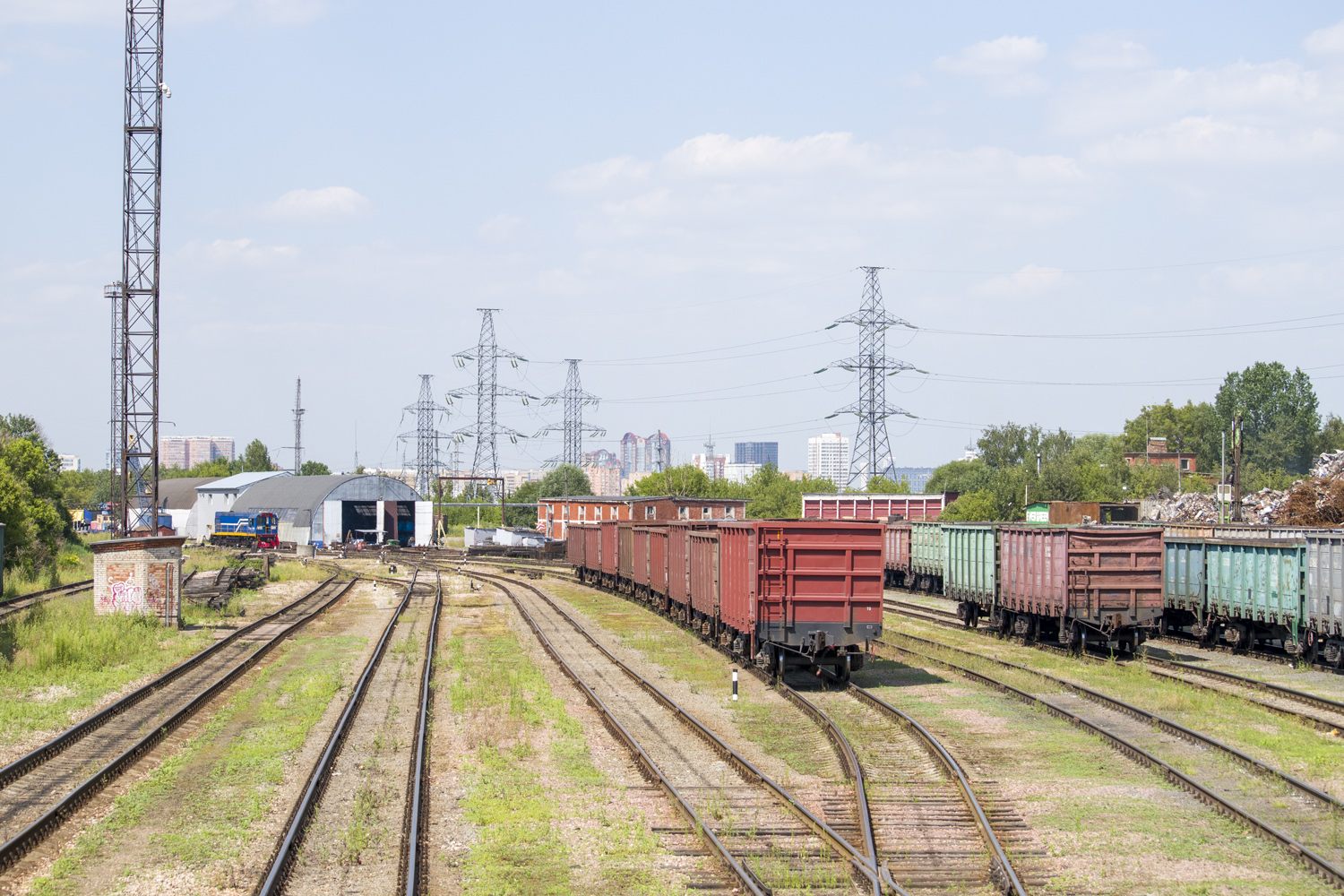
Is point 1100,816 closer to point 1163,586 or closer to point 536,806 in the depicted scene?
point 536,806

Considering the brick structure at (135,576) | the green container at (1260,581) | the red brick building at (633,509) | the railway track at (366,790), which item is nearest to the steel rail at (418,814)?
the railway track at (366,790)

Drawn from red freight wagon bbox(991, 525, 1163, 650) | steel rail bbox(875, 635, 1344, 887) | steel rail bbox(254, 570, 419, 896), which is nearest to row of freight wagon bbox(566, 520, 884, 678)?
steel rail bbox(875, 635, 1344, 887)

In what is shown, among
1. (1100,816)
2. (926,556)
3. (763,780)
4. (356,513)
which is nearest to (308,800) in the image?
(763,780)

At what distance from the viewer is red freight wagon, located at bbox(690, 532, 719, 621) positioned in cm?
2317

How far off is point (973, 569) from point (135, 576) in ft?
69.9

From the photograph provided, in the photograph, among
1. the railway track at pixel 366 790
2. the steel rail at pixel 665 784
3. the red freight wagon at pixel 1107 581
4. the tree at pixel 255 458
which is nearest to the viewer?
the steel rail at pixel 665 784

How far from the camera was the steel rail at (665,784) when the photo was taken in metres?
9.31

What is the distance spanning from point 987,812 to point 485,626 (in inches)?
829

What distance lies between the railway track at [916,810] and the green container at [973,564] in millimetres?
12274

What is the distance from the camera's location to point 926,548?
42.5 meters

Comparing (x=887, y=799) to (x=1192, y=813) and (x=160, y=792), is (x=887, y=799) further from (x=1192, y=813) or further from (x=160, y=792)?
(x=160, y=792)

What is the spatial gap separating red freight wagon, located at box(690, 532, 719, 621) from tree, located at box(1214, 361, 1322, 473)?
123m

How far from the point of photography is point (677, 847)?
10430 mm

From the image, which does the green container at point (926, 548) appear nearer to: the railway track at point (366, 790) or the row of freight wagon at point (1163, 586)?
the row of freight wagon at point (1163, 586)
